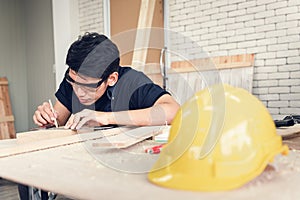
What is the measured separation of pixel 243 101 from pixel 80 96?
3.62 feet

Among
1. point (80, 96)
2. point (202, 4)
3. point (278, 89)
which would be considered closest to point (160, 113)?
point (80, 96)

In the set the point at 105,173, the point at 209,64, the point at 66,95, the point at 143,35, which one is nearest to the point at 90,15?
the point at 143,35

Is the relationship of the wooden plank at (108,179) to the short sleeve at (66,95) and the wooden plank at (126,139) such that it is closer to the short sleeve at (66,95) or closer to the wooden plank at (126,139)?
the wooden plank at (126,139)

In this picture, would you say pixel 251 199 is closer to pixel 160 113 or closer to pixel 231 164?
pixel 231 164

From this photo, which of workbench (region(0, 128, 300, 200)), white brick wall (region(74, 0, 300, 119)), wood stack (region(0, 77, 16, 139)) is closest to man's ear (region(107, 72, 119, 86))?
workbench (region(0, 128, 300, 200))

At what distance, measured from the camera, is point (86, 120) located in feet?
4.54

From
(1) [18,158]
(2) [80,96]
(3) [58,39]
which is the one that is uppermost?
(3) [58,39]

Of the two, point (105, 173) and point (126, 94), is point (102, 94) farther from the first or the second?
point (105, 173)

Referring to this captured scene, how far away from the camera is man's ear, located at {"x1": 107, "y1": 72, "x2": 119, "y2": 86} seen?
1.72m

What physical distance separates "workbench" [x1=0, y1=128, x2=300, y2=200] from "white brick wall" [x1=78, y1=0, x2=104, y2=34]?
3923 millimetres

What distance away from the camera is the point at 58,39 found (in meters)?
4.86

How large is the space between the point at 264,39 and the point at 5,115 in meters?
3.78

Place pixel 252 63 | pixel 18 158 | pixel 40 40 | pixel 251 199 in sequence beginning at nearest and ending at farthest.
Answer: pixel 251 199
pixel 18 158
pixel 252 63
pixel 40 40

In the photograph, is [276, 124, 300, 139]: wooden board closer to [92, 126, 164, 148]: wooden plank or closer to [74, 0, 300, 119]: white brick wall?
[92, 126, 164, 148]: wooden plank
